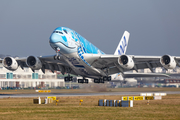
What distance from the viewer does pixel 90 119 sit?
2300 cm

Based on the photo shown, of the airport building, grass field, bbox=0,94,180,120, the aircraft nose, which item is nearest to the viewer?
grass field, bbox=0,94,180,120

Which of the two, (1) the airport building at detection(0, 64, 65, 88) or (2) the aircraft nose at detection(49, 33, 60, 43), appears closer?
A: (2) the aircraft nose at detection(49, 33, 60, 43)

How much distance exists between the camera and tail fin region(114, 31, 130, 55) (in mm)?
63606

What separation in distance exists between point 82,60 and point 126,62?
696cm

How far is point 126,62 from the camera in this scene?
1850 inches

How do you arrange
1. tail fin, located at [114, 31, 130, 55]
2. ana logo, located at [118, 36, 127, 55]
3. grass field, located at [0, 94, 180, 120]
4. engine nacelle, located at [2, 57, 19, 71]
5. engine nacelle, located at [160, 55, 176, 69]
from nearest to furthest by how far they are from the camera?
1. grass field, located at [0, 94, 180, 120]
2. engine nacelle, located at [160, 55, 176, 69]
3. engine nacelle, located at [2, 57, 19, 71]
4. tail fin, located at [114, 31, 130, 55]
5. ana logo, located at [118, 36, 127, 55]

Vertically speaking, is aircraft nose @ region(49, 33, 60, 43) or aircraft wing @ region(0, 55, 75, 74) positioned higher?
aircraft nose @ region(49, 33, 60, 43)

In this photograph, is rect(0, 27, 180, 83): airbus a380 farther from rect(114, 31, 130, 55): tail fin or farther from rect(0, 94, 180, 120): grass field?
rect(0, 94, 180, 120): grass field

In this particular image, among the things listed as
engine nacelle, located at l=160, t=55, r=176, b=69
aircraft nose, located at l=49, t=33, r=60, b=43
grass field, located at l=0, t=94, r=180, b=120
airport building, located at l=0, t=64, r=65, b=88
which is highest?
aircraft nose, located at l=49, t=33, r=60, b=43

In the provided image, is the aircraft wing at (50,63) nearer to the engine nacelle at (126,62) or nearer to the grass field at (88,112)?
the engine nacelle at (126,62)

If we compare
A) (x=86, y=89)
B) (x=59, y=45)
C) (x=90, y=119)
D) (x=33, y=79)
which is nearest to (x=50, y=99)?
(x=59, y=45)

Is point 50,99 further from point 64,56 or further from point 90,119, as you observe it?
point 90,119

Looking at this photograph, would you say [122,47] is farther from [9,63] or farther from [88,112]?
[88,112]

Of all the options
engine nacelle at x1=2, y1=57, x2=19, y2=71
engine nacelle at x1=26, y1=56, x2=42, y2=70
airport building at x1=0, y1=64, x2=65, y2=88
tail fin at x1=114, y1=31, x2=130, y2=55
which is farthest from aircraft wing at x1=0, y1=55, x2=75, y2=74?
airport building at x1=0, y1=64, x2=65, y2=88
